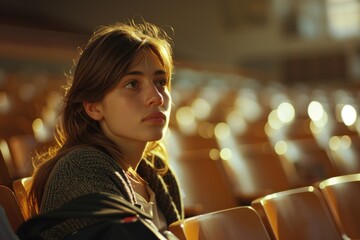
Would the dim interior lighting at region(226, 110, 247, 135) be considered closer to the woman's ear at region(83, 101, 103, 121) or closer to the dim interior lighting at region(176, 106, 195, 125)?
the dim interior lighting at region(176, 106, 195, 125)

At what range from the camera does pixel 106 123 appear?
1738 millimetres

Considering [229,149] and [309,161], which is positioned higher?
[229,149]

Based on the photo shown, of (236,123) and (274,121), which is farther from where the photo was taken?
(274,121)

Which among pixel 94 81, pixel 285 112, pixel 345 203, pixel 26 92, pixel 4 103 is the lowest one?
pixel 345 203

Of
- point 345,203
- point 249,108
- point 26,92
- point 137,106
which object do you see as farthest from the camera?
point 249,108

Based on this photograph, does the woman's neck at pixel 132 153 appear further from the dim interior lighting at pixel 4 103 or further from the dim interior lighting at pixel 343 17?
the dim interior lighting at pixel 343 17

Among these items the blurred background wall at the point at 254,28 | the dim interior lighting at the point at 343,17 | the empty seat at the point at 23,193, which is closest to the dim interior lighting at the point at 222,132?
the empty seat at the point at 23,193

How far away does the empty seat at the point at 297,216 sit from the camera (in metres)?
1.83

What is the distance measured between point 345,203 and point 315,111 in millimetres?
4376

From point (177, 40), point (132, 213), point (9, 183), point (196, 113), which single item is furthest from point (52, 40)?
point (132, 213)

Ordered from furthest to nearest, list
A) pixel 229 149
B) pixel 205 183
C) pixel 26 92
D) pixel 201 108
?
1. pixel 201 108
2. pixel 26 92
3. pixel 229 149
4. pixel 205 183

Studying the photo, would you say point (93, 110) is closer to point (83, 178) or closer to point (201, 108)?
point (83, 178)

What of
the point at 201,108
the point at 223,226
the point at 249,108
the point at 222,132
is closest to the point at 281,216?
the point at 223,226

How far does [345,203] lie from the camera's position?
210cm
